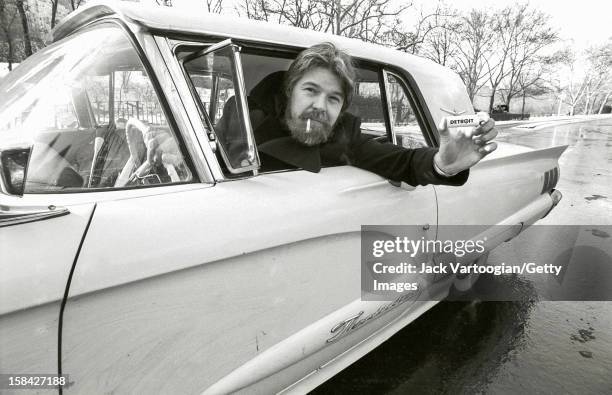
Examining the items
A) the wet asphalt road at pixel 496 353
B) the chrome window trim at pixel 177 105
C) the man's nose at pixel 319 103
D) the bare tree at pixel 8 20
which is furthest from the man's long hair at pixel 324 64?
the bare tree at pixel 8 20

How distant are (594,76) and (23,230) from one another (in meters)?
70.7

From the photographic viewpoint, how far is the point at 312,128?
1738 mm

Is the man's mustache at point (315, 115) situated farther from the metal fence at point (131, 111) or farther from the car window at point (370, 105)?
the metal fence at point (131, 111)

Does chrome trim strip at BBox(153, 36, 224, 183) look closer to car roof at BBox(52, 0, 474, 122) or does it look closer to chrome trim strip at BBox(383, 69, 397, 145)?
car roof at BBox(52, 0, 474, 122)

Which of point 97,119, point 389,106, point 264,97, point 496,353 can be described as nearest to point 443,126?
point 389,106

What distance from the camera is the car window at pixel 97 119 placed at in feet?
4.09

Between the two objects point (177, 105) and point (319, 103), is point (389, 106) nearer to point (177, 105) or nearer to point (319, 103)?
point (319, 103)

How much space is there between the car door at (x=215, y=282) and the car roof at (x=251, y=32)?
0.79 ft

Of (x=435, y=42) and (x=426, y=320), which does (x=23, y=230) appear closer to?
(x=426, y=320)

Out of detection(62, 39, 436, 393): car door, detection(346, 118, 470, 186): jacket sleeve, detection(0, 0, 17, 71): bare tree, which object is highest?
detection(0, 0, 17, 71): bare tree

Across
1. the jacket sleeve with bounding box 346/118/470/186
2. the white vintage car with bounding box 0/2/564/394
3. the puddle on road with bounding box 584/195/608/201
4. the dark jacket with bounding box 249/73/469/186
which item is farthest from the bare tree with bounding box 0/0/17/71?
the puddle on road with bounding box 584/195/608/201

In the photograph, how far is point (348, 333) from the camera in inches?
67.9

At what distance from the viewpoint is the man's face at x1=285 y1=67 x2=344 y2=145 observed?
1742 mm

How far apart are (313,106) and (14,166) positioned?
3.83 ft
